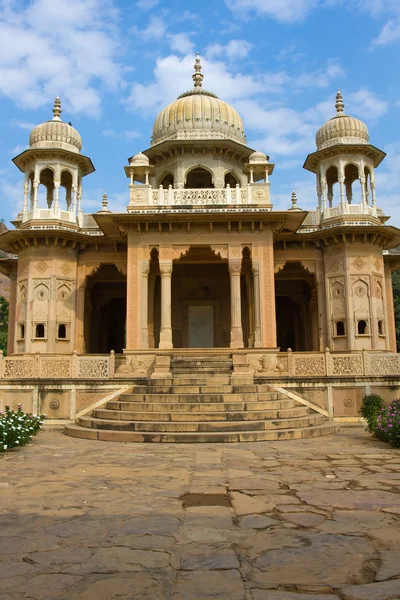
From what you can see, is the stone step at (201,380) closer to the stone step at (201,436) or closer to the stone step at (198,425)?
the stone step at (198,425)

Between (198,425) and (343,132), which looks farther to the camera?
(343,132)

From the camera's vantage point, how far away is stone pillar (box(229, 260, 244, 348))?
16.9 m

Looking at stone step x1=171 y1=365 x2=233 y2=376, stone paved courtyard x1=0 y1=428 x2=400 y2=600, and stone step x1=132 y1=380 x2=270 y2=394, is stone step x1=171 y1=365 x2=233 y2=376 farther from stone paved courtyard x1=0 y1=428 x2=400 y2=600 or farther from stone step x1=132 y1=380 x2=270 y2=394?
stone paved courtyard x1=0 y1=428 x2=400 y2=600

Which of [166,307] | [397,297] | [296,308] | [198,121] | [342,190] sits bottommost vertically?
[166,307]

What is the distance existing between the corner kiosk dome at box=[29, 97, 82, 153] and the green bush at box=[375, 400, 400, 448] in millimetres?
16227

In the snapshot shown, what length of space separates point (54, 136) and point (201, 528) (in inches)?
761

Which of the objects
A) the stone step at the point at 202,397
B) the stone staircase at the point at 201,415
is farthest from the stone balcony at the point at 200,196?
the stone step at the point at 202,397

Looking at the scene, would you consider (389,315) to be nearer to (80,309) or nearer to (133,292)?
(133,292)

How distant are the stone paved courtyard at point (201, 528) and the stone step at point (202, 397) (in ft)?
13.2

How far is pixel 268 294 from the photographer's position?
17453 mm

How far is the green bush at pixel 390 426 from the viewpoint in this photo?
9.26 meters

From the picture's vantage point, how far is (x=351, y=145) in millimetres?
20250

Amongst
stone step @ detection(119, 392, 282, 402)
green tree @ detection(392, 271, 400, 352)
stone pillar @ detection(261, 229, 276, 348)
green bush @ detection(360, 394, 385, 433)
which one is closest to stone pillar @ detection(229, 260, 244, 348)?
stone pillar @ detection(261, 229, 276, 348)

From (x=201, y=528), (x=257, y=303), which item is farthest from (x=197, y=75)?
(x=201, y=528)
